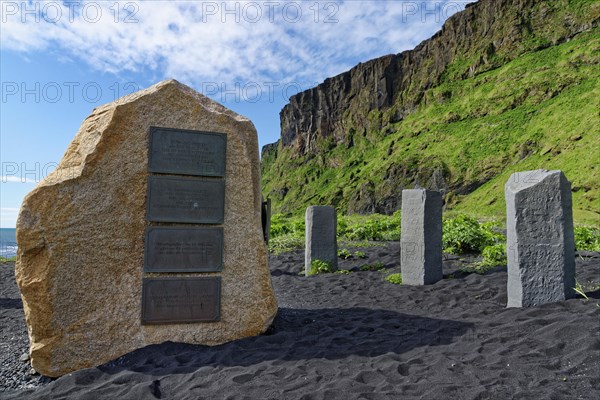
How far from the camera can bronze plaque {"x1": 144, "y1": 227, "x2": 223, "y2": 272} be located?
485cm

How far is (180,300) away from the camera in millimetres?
4961

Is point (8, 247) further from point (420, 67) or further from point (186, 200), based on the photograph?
point (420, 67)

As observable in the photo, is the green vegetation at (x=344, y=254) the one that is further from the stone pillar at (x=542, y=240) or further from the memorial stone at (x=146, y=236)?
the memorial stone at (x=146, y=236)

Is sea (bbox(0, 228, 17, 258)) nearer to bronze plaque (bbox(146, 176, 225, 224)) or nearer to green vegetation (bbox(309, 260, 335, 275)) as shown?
bronze plaque (bbox(146, 176, 225, 224))

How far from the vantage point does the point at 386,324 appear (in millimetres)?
5785

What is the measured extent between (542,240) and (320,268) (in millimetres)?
5311

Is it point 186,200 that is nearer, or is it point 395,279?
point 186,200

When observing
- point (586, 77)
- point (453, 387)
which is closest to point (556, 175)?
point (453, 387)

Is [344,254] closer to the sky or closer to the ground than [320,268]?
closer to the sky

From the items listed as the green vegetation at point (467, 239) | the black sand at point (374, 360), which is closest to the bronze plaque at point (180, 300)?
the black sand at point (374, 360)

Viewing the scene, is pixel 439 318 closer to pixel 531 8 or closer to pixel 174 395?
pixel 174 395

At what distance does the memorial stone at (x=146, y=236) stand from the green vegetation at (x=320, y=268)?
17.2 feet

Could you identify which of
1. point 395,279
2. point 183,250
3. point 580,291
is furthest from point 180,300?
point 395,279

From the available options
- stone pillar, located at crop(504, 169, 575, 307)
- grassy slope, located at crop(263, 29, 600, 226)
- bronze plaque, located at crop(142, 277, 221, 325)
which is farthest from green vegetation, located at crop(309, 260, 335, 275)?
grassy slope, located at crop(263, 29, 600, 226)
